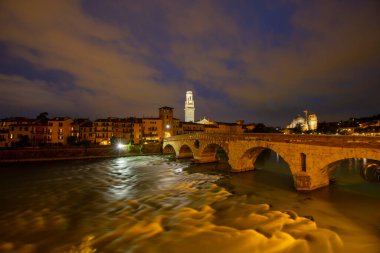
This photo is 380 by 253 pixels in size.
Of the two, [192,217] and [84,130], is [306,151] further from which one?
[84,130]

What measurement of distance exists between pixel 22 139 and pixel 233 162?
2059 inches

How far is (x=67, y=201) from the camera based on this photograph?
66.3 feet

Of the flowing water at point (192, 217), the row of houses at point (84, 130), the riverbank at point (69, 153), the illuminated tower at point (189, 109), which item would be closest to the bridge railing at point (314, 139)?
the flowing water at point (192, 217)

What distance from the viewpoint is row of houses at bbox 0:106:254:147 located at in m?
59.8

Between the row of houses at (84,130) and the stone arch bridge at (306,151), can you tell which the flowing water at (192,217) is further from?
the row of houses at (84,130)

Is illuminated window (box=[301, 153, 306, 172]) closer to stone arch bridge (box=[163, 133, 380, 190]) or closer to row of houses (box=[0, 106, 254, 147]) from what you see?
stone arch bridge (box=[163, 133, 380, 190])

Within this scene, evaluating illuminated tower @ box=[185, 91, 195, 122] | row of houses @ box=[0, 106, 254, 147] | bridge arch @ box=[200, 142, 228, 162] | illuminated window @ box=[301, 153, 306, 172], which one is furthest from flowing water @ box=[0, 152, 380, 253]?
illuminated tower @ box=[185, 91, 195, 122]

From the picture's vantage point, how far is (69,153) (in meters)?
51.1

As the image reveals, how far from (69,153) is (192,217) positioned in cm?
4423

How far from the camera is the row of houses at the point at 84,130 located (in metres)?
59.8

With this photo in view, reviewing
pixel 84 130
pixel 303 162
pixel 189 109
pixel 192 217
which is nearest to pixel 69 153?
pixel 84 130

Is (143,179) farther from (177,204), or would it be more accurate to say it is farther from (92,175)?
(177,204)

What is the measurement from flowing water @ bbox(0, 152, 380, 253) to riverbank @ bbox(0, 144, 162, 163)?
75.6 ft

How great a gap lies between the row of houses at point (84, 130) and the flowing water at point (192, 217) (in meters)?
39.3
